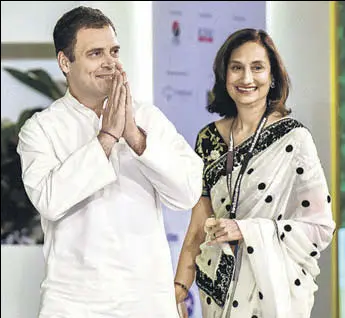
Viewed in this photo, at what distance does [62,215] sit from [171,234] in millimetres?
2033

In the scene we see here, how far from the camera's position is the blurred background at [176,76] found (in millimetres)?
3871

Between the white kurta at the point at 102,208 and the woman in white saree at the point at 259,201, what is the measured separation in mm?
306

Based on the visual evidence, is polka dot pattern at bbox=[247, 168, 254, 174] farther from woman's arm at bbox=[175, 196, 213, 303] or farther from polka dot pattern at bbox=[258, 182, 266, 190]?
woman's arm at bbox=[175, 196, 213, 303]

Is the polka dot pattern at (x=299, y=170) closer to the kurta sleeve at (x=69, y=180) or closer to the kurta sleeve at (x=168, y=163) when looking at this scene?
the kurta sleeve at (x=168, y=163)

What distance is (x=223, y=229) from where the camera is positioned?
266cm

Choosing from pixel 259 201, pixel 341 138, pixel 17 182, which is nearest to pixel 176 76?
pixel 341 138

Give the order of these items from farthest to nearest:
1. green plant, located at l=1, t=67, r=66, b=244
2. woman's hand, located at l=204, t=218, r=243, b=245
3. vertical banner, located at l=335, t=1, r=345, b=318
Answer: green plant, located at l=1, t=67, r=66, b=244, vertical banner, located at l=335, t=1, r=345, b=318, woman's hand, located at l=204, t=218, r=243, b=245

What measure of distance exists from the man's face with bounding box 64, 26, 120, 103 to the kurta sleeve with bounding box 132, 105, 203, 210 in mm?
153

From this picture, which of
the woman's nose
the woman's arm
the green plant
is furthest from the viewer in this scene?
the green plant

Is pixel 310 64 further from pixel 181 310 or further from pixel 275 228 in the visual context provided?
pixel 181 310

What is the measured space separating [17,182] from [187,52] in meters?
1.33

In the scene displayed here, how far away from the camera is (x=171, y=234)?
14.1 feet

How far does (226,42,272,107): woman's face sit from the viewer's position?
276 centimetres

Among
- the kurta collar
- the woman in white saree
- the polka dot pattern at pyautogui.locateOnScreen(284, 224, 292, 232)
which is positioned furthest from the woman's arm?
the kurta collar
